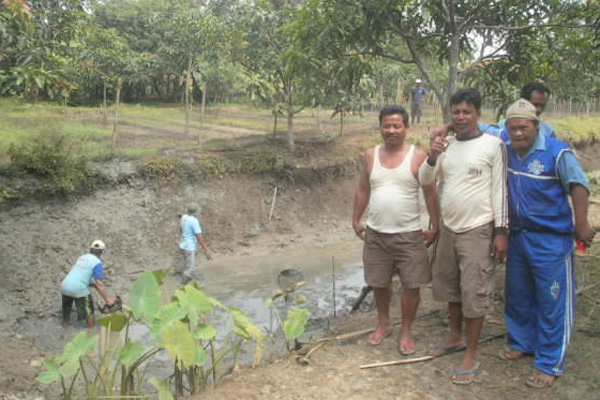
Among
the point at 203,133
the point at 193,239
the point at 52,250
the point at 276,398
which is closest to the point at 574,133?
the point at 203,133

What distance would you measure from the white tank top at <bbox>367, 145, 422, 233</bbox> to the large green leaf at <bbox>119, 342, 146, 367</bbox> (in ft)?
6.36

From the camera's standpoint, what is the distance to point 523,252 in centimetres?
375

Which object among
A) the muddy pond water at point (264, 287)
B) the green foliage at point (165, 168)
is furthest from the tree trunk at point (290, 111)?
the green foliage at point (165, 168)

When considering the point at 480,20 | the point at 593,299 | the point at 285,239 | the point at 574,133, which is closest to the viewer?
the point at 593,299

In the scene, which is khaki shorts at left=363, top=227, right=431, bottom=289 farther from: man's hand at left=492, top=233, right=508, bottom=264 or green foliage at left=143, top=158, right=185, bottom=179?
green foliage at left=143, top=158, right=185, bottom=179

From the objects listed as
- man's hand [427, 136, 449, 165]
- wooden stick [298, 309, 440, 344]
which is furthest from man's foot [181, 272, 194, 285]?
man's hand [427, 136, 449, 165]

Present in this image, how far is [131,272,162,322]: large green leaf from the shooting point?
3.87 m

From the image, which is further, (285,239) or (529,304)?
(285,239)

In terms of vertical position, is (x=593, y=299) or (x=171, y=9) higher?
(x=171, y=9)

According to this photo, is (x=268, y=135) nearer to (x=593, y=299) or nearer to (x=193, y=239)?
(x=193, y=239)

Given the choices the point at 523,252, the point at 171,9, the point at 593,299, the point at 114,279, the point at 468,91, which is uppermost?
the point at 171,9

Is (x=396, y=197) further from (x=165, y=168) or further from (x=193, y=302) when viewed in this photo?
(x=165, y=168)

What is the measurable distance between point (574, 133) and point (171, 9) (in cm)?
1561

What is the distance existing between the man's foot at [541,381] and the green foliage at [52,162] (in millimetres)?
7787
